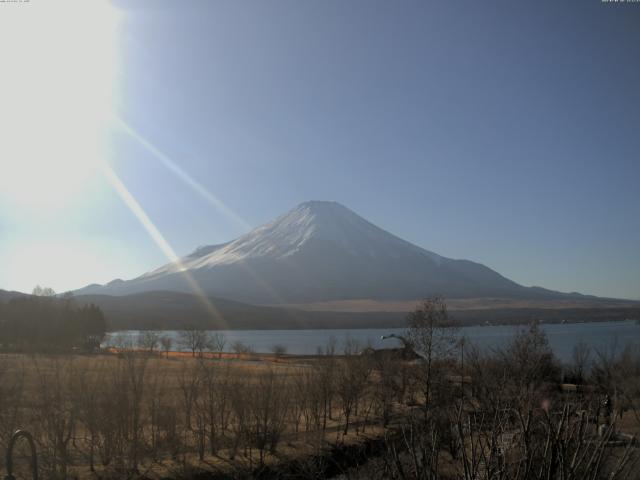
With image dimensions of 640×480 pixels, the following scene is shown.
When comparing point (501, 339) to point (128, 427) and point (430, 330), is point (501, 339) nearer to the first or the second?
point (430, 330)

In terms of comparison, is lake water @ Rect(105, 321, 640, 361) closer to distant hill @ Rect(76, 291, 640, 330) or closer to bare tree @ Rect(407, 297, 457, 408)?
bare tree @ Rect(407, 297, 457, 408)

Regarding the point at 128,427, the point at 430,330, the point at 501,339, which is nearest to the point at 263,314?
the point at 501,339

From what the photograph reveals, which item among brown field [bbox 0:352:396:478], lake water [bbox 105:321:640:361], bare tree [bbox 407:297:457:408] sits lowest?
lake water [bbox 105:321:640:361]

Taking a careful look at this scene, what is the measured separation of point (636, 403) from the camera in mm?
24562

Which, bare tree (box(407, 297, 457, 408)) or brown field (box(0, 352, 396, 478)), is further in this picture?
bare tree (box(407, 297, 457, 408))

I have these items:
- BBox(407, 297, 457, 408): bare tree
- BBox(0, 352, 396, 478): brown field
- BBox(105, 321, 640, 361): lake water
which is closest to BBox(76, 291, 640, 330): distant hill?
BBox(105, 321, 640, 361): lake water

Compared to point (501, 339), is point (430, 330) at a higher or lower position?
higher

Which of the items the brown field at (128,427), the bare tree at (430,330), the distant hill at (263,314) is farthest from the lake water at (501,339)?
the brown field at (128,427)

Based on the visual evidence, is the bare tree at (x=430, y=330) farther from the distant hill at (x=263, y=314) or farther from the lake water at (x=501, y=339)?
the distant hill at (x=263, y=314)

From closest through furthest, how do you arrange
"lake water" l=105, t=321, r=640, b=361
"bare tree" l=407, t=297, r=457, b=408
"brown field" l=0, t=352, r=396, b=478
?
"brown field" l=0, t=352, r=396, b=478 → "bare tree" l=407, t=297, r=457, b=408 → "lake water" l=105, t=321, r=640, b=361

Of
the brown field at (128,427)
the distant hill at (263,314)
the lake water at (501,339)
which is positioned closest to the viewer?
the brown field at (128,427)

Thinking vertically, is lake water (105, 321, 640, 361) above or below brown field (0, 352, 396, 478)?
below

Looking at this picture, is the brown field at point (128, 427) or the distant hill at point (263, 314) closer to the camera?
the brown field at point (128, 427)

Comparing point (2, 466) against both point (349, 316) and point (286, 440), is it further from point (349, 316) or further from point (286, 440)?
point (349, 316)
